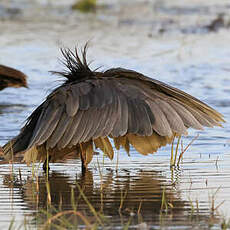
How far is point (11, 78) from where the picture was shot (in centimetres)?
966

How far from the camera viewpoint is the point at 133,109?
19.6 feet

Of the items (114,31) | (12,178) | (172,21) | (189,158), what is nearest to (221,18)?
(172,21)

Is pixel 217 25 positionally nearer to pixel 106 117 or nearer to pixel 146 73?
pixel 146 73

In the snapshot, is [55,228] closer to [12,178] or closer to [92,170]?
[12,178]

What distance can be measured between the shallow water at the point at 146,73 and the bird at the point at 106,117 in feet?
0.94

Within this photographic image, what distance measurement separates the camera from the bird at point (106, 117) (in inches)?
231

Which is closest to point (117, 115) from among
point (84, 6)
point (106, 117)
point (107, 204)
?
point (106, 117)

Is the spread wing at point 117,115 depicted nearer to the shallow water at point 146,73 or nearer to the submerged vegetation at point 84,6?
the shallow water at point 146,73

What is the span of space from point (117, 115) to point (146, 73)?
6936mm

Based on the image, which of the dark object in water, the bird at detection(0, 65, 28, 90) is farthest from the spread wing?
the dark object in water

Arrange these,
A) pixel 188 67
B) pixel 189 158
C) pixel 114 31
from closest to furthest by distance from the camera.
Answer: pixel 189 158 < pixel 188 67 < pixel 114 31

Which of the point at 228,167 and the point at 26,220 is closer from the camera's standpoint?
the point at 26,220

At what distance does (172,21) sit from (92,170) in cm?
1365

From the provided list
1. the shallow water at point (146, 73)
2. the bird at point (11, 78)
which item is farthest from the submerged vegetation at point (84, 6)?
the bird at point (11, 78)
